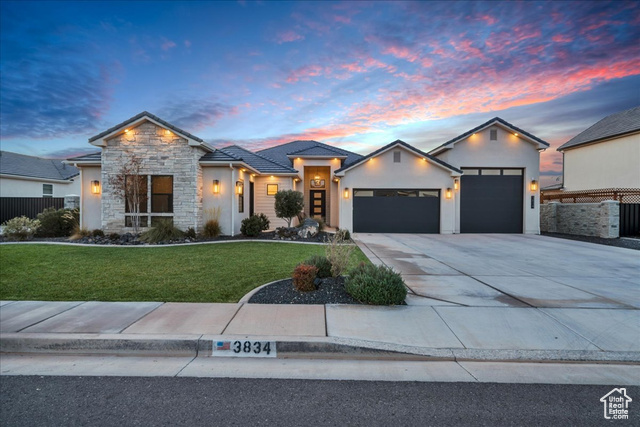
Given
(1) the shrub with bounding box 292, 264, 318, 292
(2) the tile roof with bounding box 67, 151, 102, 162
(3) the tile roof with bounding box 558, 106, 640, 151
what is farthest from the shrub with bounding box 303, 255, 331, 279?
(3) the tile roof with bounding box 558, 106, 640, 151

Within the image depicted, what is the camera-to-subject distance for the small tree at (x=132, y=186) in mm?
13430

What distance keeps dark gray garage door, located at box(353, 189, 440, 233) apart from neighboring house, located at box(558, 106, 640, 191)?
44.0ft

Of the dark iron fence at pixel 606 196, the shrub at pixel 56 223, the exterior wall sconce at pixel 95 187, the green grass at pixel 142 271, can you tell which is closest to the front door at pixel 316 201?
the green grass at pixel 142 271

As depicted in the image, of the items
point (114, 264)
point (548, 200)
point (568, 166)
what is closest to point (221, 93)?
point (114, 264)

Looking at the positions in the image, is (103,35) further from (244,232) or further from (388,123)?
(388,123)

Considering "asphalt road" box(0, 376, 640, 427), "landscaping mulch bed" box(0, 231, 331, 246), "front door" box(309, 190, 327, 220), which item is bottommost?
"asphalt road" box(0, 376, 640, 427)

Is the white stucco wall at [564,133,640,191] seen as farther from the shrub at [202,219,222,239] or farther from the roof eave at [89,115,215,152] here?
the roof eave at [89,115,215,152]

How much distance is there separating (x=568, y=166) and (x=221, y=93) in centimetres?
2727

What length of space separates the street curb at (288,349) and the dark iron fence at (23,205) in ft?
69.8

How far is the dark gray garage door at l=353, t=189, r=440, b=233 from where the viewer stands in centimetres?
1752

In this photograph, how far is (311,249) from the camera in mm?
11508

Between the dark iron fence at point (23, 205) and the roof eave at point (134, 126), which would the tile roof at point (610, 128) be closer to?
the roof eave at point (134, 126)

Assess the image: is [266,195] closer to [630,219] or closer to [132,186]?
[132,186]

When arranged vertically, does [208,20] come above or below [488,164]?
above
